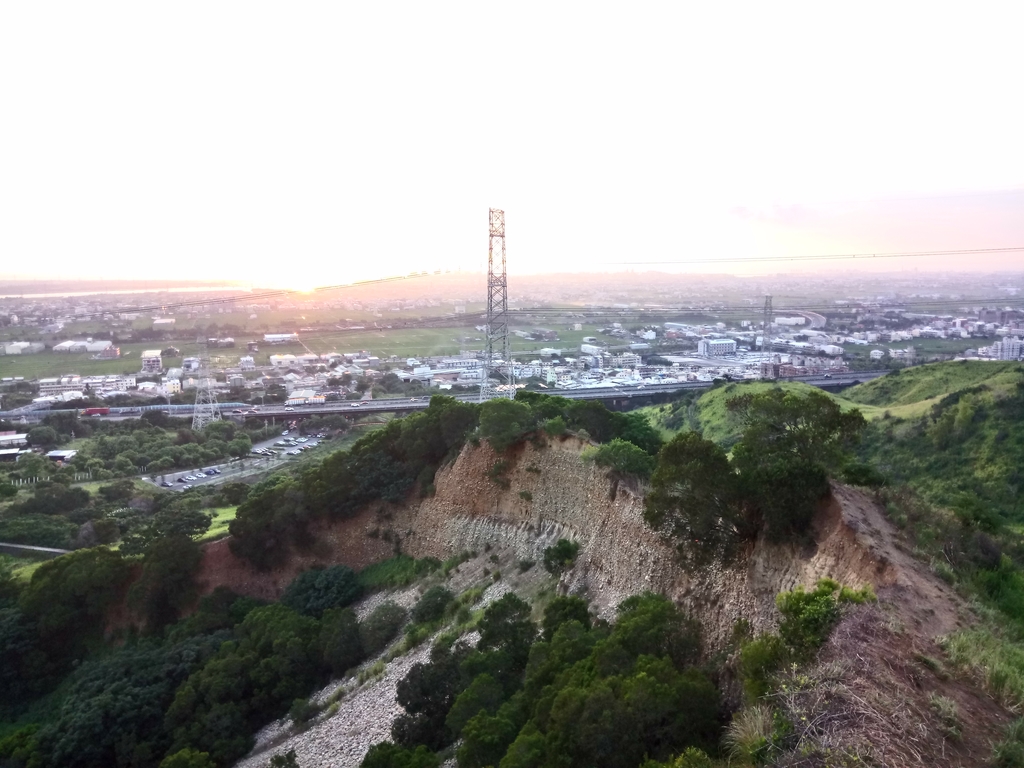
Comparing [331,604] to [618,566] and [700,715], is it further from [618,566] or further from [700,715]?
[700,715]

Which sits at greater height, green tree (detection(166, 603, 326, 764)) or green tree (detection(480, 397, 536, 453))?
green tree (detection(480, 397, 536, 453))

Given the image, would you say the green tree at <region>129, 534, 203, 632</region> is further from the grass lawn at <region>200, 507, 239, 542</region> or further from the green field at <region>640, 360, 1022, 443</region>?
the green field at <region>640, 360, 1022, 443</region>

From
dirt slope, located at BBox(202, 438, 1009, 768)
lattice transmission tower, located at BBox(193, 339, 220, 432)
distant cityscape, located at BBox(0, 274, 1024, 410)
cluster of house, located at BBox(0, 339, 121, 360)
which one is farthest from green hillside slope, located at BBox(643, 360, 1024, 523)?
cluster of house, located at BBox(0, 339, 121, 360)

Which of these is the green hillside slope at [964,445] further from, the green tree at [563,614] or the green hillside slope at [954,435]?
the green tree at [563,614]

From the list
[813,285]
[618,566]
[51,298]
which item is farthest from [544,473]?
[51,298]

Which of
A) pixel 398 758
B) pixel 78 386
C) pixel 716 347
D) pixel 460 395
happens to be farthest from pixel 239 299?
pixel 398 758

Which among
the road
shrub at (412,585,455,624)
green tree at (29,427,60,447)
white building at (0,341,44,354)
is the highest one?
white building at (0,341,44,354)

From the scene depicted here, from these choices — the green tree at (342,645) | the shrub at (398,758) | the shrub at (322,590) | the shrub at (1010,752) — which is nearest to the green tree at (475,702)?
the shrub at (398,758)
